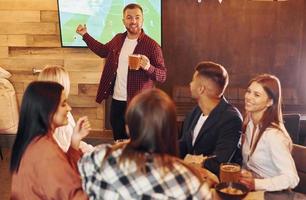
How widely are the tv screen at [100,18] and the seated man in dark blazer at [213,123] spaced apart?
210 centimetres

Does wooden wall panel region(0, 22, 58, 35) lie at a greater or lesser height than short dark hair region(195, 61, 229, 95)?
greater

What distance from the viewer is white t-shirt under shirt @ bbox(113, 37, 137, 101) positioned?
4082 mm

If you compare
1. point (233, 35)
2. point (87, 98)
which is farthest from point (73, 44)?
point (233, 35)

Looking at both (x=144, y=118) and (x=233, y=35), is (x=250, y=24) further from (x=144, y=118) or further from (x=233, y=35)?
(x=144, y=118)

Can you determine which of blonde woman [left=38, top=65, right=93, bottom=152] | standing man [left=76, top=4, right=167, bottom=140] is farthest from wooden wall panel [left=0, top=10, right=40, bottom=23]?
blonde woman [left=38, top=65, right=93, bottom=152]

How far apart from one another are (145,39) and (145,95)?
7.97 feet

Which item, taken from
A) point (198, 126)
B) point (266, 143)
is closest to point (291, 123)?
point (198, 126)

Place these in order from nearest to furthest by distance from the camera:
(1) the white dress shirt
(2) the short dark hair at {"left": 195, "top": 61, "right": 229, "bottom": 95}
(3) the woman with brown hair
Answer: (3) the woman with brown hair
(1) the white dress shirt
(2) the short dark hair at {"left": 195, "top": 61, "right": 229, "bottom": 95}

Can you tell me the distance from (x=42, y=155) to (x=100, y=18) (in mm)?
3002

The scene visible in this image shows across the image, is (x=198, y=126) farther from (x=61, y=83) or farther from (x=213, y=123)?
(x=61, y=83)

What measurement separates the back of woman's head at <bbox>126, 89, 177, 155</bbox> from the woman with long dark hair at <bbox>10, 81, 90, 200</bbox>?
456 mm

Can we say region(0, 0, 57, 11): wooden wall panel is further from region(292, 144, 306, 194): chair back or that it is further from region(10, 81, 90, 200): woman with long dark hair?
region(292, 144, 306, 194): chair back

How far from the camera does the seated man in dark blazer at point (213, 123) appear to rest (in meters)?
2.58

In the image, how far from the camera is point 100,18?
4805 millimetres
